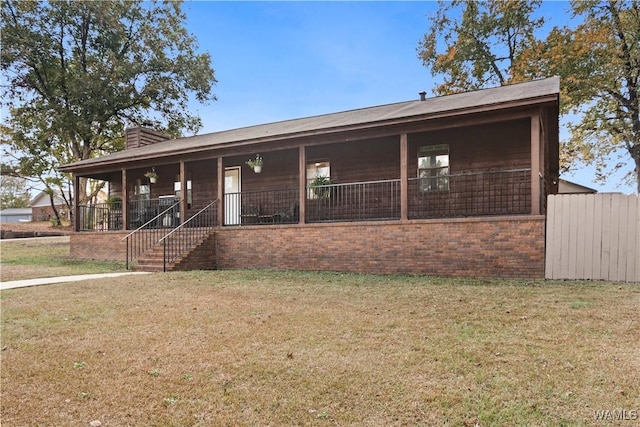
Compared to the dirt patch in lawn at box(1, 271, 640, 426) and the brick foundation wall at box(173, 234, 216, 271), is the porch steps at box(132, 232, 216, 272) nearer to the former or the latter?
the brick foundation wall at box(173, 234, 216, 271)

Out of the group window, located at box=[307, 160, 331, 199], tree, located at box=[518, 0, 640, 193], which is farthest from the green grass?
tree, located at box=[518, 0, 640, 193]

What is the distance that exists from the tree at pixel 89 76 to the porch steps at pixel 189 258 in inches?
649

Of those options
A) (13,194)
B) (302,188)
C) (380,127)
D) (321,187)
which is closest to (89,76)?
(321,187)

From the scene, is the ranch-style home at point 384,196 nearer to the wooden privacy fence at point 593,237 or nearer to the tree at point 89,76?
the wooden privacy fence at point 593,237

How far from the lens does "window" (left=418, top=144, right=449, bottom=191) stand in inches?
445

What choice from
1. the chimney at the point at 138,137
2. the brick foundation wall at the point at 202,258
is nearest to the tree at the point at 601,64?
the brick foundation wall at the point at 202,258

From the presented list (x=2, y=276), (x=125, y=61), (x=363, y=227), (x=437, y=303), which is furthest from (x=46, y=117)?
(x=437, y=303)

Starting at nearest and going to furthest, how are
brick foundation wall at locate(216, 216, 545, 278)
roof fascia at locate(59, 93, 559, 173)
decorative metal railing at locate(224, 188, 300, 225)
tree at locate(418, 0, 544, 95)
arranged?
1. roof fascia at locate(59, 93, 559, 173)
2. brick foundation wall at locate(216, 216, 545, 278)
3. decorative metal railing at locate(224, 188, 300, 225)
4. tree at locate(418, 0, 544, 95)

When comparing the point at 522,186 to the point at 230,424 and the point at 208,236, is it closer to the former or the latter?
the point at 208,236

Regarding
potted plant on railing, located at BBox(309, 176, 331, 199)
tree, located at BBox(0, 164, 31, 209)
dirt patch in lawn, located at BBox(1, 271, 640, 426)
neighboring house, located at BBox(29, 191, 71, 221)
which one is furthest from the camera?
tree, located at BBox(0, 164, 31, 209)

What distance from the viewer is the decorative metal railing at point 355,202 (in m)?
11.8

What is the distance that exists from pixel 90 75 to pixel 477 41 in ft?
72.4

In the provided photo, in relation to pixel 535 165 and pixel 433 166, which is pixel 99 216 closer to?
pixel 433 166

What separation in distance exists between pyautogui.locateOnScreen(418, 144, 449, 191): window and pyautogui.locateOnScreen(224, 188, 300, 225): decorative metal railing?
393 cm
